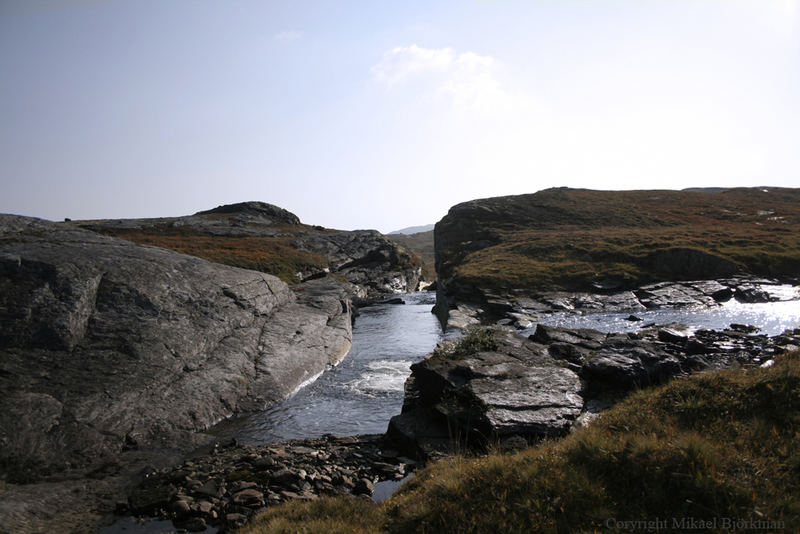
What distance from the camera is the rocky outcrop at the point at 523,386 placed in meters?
13.5

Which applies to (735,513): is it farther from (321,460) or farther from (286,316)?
(286,316)

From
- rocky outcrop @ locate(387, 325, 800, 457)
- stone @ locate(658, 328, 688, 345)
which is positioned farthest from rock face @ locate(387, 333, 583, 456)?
stone @ locate(658, 328, 688, 345)

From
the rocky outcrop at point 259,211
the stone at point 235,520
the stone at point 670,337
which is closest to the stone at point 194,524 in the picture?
the stone at point 235,520

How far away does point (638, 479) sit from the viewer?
25.6 ft

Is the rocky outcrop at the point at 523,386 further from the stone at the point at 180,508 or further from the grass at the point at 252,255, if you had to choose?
the grass at the point at 252,255

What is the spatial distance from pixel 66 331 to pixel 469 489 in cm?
1844

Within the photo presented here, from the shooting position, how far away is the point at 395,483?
12.3 m

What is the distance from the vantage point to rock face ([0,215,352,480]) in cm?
1427

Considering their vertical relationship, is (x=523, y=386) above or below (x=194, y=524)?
above

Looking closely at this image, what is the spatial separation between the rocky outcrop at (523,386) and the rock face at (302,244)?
141ft

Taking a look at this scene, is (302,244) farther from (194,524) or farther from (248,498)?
(194,524)

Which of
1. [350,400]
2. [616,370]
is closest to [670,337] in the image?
[616,370]

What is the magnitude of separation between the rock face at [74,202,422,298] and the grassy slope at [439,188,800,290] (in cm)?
1175

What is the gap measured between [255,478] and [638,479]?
33.8ft
